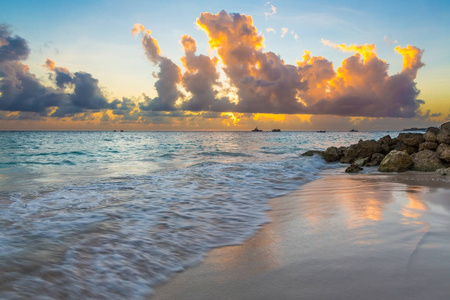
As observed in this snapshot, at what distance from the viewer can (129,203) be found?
5.77m

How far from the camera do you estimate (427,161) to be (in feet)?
34.4

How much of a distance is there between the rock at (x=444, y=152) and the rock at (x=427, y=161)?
0.14m

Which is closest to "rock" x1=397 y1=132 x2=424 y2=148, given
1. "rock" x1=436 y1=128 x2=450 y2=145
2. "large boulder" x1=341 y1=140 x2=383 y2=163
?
"rock" x1=436 y1=128 x2=450 y2=145

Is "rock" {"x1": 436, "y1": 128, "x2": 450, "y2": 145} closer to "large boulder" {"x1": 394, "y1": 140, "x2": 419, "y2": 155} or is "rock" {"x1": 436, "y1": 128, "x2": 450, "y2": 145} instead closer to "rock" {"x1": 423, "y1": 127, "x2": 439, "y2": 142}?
"rock" {"x1": 423, "y1": 127, "x2": 439, "y2": 142}

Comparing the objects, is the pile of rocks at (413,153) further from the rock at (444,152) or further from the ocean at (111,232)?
the ocean at (111,232)

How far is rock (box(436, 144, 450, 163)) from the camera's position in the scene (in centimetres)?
1016

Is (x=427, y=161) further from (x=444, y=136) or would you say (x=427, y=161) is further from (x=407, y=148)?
(x=407, y=148)

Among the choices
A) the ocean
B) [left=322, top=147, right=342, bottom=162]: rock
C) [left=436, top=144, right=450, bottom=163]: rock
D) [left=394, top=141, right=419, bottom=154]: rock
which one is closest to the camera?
the ocean

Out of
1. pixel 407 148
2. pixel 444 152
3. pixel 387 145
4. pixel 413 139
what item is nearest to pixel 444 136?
pixel 444 152

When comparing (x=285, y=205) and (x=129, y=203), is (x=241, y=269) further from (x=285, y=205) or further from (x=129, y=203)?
(x=129, y=203)

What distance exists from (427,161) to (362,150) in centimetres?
398

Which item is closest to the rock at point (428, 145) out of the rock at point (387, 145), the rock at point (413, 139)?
the rock at point (413, 139)

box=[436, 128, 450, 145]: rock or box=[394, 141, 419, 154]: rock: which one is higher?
box=[436, 128, 450, 145]: rock

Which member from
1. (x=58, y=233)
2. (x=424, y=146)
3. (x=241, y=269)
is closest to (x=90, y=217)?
(x=58, y=233)
